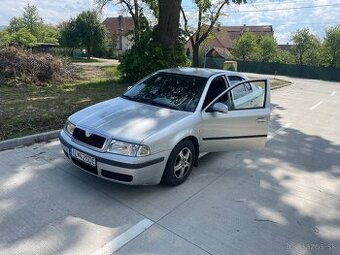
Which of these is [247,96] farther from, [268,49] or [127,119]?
[268,49]

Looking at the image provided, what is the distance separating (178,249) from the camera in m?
3.08

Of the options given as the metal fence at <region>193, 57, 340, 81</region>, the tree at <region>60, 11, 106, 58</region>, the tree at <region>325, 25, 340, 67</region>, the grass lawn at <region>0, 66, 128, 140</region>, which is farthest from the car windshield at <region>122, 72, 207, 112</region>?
the tree at <region>325, 25, 340, 67</region>

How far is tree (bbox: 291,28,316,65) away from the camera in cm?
4658

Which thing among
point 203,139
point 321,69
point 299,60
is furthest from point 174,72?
point 299,60

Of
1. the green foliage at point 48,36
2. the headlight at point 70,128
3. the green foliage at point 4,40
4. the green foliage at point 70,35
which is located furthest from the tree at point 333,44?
the headlight at point 70,128

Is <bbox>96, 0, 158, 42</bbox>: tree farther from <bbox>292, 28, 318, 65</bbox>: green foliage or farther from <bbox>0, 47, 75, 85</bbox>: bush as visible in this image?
<bbox>292, 28, 318, 65</bbox>: green foliage

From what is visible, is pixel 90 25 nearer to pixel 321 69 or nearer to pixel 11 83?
pixel 321 69

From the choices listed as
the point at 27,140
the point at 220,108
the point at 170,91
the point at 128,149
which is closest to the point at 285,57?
the point at 170,91

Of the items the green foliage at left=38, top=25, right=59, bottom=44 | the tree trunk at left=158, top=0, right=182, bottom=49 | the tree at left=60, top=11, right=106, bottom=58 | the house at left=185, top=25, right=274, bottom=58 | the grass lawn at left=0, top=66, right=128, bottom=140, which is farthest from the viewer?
the green foliage at left=38, top=25, right=59, bottom=44

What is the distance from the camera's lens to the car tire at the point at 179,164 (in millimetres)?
4070

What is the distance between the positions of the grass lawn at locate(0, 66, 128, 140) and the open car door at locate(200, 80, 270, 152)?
3395 millimetres

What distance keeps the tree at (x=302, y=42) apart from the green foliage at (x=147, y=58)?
40.4 metres

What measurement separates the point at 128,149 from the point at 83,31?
135 ft

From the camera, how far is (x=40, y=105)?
792 centimetres
